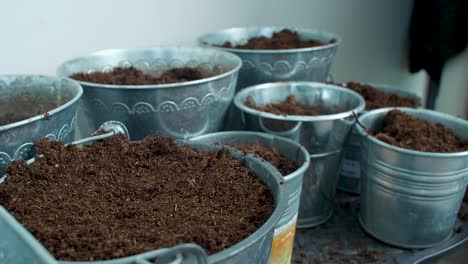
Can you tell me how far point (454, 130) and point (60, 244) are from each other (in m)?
1.14

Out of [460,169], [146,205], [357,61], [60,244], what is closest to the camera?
[60,244]

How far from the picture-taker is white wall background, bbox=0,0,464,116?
116cm

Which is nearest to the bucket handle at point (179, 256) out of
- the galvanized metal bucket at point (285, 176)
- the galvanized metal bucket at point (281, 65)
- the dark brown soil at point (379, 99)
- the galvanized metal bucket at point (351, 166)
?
the galvanized metal bucket at point (285, 176)

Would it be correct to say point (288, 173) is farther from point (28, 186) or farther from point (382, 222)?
point (28, 186)

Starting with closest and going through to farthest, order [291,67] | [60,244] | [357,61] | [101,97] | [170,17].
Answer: [60,244] < [101,97] < [291,67] < [170,17] < [357,61]

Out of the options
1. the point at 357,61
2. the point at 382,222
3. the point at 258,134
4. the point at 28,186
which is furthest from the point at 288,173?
the point at 357,61

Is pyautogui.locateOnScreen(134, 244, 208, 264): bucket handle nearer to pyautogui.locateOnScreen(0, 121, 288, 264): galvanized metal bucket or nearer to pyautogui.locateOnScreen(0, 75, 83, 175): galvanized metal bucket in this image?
pyautogui.locateOnScreen(0, 121, 288, 264): galvanized metal bucket

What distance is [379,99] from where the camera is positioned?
5.06 ft

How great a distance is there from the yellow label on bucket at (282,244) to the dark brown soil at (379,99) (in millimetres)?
653

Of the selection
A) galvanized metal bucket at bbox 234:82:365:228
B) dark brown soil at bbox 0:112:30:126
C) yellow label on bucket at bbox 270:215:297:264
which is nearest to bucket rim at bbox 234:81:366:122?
galvanized metal bucket at bbox 234:82:365:228

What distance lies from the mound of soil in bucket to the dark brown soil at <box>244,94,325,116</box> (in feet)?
1.53

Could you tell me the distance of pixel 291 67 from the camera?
1.35 m

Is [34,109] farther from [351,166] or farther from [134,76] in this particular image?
[351,166]

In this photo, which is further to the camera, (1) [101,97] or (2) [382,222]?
(2) [382,222]
